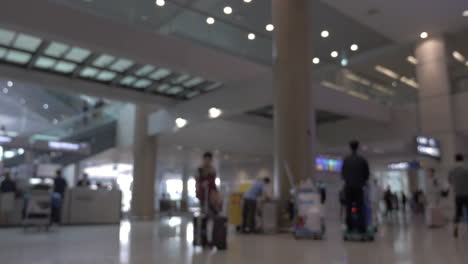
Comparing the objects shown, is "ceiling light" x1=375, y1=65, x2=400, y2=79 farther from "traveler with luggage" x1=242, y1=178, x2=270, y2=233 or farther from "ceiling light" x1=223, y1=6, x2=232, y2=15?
"traveler with luggage" x1=242, y1=178, x2=270, y2=233

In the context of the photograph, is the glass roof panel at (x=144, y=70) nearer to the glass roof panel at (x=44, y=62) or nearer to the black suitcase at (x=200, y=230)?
the glass roof panel at (x=44, y=62)

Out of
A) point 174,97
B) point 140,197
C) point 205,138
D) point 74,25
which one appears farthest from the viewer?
point 205,138

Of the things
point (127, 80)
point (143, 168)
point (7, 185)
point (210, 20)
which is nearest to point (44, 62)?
point (127, 80)

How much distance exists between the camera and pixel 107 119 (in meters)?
20.7

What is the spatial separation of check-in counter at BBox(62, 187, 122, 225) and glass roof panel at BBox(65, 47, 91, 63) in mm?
4398

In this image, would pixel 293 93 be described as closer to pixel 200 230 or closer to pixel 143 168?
pixel 200 230

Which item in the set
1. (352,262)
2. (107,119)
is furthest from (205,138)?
(352,262)

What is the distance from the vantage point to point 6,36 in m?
11.3

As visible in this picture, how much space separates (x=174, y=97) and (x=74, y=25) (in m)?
7.68

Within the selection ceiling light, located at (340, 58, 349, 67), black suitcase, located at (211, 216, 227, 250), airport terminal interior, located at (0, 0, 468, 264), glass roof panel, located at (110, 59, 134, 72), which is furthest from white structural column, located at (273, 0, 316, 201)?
glass roof panel, located at (110, 59, 134, 72)

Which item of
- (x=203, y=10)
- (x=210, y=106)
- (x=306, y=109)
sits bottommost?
(x=306, y=109)

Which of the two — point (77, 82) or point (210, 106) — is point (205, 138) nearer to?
point (210, 106)

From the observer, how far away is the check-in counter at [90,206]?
42.8 feet

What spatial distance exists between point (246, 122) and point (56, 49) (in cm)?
1041
